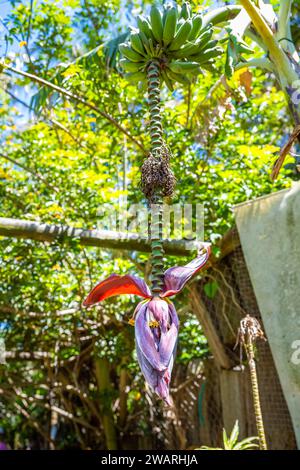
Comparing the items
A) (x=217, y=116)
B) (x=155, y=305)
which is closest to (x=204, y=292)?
(x=217, y=116)

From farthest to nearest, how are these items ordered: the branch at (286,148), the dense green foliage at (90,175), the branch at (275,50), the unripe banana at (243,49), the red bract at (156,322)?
the dense green foliage at (90,175)
the branch at (275,50)
the branch at (286,148)
the unripe banana at (243,49)
the red bract at (156,322)

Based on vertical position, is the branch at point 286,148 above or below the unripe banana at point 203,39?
below

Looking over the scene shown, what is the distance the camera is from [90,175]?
435 centimetres

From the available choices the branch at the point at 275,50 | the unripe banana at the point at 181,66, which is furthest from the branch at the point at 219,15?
the unripe banana at the point at 181,66

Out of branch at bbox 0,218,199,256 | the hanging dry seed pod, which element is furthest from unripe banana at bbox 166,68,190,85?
branch at bbox 0,218,199,256

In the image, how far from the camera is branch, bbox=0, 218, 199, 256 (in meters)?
3.18

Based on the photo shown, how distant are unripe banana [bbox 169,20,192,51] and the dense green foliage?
1.54m

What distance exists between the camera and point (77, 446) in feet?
20.8

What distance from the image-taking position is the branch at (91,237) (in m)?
3.18

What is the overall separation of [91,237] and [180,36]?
188 centimetres

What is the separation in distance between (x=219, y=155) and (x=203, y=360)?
6.44ft

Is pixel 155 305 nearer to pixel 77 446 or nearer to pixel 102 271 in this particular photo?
pixel 102 271

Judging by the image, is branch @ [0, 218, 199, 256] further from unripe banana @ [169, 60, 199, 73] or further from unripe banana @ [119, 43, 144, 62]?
unripe banana @ [169, 60, 199, 73]

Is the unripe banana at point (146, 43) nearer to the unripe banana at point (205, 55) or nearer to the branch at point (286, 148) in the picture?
the unripe banana at point (205, 55)
